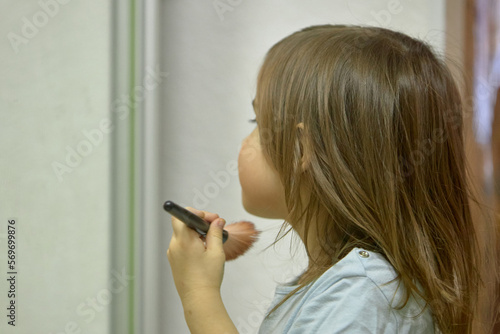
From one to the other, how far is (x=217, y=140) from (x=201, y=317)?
276 mm

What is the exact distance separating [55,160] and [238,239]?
7.8 inches

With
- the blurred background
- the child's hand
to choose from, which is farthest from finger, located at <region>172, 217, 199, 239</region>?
the blurred background

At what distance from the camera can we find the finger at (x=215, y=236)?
48 cm

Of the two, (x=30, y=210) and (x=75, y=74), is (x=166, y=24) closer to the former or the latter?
(x=75, y=74)

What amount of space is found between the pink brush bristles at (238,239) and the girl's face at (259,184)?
0.03 metres

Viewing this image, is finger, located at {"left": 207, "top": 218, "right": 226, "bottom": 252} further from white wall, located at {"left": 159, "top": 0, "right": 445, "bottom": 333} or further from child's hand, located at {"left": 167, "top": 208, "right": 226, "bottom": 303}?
white wall, located at {"left": 159, "top": 0, "right": 445, "bottom": 333}

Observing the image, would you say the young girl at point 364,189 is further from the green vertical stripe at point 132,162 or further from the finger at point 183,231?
the green vertical stripe at point 132,162

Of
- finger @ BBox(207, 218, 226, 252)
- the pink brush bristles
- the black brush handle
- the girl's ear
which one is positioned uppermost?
the girl's ear

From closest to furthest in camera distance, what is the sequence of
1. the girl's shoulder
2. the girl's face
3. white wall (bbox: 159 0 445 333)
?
the girl's shoulder → the girl's face → white wall (bbox: 159 0 445 333)

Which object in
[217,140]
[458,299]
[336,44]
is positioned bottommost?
[458,299]

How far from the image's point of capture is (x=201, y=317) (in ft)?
1.50

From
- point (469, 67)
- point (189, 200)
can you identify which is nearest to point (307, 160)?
point (189, 200)

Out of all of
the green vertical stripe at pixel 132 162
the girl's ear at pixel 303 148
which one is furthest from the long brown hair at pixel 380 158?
the green vertical stripe at pixel 132 162

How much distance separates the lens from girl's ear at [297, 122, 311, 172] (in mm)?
492
